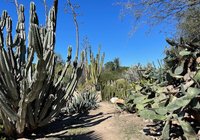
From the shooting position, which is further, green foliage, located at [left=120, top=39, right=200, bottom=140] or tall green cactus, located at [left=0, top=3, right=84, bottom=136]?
tall green cactus, located at [left=0, top=3, right=84, bottom=136]

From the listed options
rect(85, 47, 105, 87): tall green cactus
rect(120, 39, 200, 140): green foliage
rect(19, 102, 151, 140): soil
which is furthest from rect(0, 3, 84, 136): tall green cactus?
rect(85, 47, 105, 87): tall green cactus

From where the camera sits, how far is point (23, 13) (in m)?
6.58

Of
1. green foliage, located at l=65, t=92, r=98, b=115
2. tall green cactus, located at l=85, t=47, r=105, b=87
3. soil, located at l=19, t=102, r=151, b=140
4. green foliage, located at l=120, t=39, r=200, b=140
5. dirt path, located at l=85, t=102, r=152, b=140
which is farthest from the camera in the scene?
tall green cactus, located at l=85, t=47, r=105, b=87

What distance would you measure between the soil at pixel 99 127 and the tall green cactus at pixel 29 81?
1.59 ft

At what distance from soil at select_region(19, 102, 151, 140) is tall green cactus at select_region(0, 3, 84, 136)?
0.49 meters

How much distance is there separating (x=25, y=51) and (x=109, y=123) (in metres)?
2.51

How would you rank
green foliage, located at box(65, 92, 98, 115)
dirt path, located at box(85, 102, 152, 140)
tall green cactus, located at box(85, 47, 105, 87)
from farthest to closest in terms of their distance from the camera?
tall green cactus, located at box(85, 47, 105, 87) < green foliage, located at box(65, 92, 98, 115) < dirt path, located at box(85, 102, 152, 140)

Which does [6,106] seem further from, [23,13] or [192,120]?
[192,120]

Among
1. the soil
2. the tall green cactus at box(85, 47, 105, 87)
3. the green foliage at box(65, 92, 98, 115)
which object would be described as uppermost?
the tall green cactus at box(85, 47, 105, 87)

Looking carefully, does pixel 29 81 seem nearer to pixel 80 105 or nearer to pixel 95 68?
pixel 80 105

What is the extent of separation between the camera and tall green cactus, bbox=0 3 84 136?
5293 mm

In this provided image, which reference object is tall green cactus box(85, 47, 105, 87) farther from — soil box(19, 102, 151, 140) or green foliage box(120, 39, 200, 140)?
green foliage box(120, 39, 200, 140)

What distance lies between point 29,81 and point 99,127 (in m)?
1.82

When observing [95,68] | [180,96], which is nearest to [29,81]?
[180,96]
